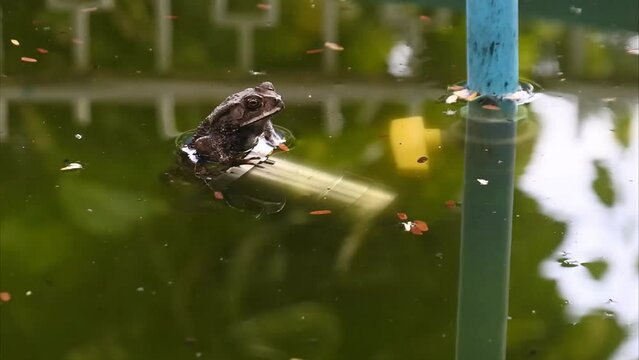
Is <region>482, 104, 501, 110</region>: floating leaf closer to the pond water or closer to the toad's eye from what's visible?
the pond water

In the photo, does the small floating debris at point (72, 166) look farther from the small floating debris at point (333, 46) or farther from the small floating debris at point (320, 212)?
the small floating debris at point (333, 46)

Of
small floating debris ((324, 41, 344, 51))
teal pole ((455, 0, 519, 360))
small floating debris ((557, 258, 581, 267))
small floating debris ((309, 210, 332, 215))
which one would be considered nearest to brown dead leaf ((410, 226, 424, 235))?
teal pole ((455, 0, 519, 360))

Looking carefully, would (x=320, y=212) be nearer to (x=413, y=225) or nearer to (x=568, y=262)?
(x=413, y=225)

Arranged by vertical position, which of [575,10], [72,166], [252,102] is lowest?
[72,166]

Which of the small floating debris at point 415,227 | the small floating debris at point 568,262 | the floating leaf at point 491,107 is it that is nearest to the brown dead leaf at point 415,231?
the small floating debris at point 415,227

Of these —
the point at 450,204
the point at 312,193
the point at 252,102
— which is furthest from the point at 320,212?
the point at 252,102
